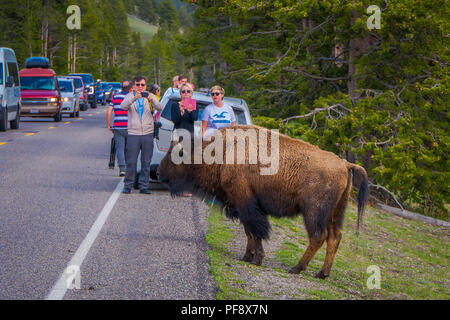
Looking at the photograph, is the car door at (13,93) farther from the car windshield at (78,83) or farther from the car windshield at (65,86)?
the car windshield at (78,83)

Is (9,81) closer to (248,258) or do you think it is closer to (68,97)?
(68,97)

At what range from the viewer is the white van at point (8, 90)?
2373 cm

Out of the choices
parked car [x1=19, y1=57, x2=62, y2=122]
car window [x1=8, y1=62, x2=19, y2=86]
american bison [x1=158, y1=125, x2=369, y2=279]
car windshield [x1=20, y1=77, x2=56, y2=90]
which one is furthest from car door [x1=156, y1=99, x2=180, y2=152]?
car windshield [x1=20, y1=77, x2=56, y2=90]

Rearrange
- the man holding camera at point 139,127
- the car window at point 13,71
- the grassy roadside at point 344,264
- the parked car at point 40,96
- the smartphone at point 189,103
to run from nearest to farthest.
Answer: the grassy roadside at point 344,264 < the smartphone at point 189,103 < the man holding camera at point 139,127 < the car window at point 13,71 < the parked car at point 40,96

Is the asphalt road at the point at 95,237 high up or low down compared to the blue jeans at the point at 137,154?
down

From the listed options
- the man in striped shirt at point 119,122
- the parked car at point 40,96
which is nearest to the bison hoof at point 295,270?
the man in striped shirt at point 119,122

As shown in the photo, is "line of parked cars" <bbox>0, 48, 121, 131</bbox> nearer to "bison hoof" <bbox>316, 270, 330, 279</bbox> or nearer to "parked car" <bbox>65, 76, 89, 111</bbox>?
"parked car" <bbox>65, 76, 89, 111</bbox>

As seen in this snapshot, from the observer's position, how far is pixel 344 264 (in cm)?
923

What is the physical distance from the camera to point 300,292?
6559 millimetres

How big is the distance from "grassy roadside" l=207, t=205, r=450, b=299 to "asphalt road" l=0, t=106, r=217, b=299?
29 cm

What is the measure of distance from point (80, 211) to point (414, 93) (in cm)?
974

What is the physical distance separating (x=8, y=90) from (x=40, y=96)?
24.3 feet

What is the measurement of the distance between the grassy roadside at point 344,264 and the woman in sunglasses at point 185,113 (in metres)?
1.60
